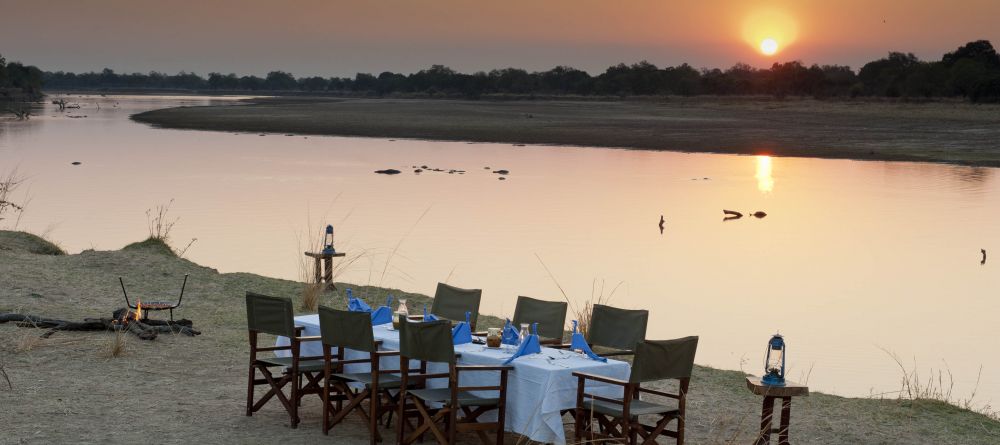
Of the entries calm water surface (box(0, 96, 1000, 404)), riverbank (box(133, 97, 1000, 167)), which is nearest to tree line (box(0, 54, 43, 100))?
riverbank (box(133, 97, 1000, 167))

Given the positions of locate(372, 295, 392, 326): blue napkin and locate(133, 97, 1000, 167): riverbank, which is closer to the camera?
locate(372, 295, 392, 326): blue napkin

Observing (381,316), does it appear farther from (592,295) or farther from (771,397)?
(592,295)

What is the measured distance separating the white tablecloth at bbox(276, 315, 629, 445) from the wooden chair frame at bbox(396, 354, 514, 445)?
0.07 meters

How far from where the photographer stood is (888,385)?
1069 centimetres

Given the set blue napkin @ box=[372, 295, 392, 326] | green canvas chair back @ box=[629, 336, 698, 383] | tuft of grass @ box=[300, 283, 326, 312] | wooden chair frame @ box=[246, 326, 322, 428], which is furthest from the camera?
tuft of grass @ box=[300, 283, 326, 312]

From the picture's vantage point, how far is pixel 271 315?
25.0 ft

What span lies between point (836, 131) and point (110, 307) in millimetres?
40673

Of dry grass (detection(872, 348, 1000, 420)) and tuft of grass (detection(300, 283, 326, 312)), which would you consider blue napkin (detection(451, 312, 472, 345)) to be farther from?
tuft of grass (detection(300, 283, 326, 312))

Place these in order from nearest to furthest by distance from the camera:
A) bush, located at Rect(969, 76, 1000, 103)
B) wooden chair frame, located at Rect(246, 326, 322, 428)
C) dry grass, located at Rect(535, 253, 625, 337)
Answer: wooden chair frame, located at Rect(246, 326, 322, 428), dry grass, located at Rect(535, 253, 625, 337), bush, located at Rect(969, 76, 1000, 103)

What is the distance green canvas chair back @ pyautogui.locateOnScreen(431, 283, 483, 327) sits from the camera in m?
8.73

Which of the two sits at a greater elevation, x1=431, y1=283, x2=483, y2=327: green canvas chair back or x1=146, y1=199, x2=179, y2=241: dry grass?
x1=431, y1=283, x2=483, y2=327: green canvas chair back

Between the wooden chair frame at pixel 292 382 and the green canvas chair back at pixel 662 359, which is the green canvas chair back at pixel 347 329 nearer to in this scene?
the wooden chair frame at pixel 292 382

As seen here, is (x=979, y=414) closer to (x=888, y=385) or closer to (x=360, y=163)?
(x=888, y=385)

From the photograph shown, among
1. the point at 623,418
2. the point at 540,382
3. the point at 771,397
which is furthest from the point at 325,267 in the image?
the point at 771,397
